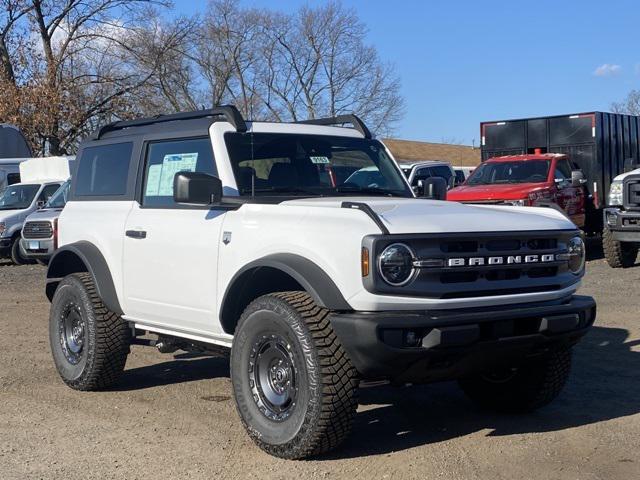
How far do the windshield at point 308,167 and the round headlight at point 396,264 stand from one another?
4.96 feet

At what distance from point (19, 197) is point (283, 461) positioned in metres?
16.2

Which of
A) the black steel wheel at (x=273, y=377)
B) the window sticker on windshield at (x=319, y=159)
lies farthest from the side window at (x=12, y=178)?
the black steel wheel at (x=273, y=377)

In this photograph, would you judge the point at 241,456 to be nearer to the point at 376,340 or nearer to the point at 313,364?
the point at 313,364

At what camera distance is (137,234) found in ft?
21.0

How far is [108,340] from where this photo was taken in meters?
6.71

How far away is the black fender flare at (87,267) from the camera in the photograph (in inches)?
262

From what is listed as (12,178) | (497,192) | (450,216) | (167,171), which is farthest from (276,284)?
(12,178)

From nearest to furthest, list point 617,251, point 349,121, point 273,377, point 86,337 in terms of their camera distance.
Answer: point 273,377, point 86,337, point 349,121, point 617,251

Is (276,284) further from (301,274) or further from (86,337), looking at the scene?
(86,337)

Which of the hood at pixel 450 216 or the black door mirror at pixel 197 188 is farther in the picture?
the black door mirror at pixel 197 188

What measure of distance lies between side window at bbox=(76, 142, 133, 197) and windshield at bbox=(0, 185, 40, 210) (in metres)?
12.8

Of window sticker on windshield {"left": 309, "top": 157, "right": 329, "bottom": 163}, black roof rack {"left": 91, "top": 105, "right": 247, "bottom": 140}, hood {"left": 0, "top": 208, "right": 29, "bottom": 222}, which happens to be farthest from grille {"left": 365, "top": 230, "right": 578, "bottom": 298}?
hood {"left": 0, "top": 208, "right": 29, "bottom": 222}

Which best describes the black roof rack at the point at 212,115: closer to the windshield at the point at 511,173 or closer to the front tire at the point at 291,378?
the front tire at the point at 291,378

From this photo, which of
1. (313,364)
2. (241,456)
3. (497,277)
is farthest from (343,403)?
(497,277)
